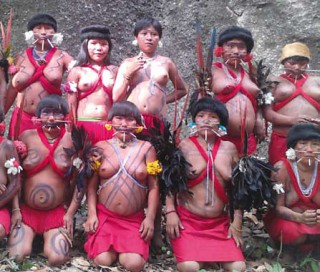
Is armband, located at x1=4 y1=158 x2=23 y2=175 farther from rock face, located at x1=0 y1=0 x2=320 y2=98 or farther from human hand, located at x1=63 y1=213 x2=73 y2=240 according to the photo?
rock face, located at x1=0 y1=0 x2=320 y2=98

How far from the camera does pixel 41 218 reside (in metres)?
4.88

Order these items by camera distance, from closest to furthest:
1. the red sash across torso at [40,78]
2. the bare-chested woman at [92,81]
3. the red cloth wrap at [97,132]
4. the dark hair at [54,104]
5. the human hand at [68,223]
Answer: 1. the human hand at [68,223]
2. the dark hair at [54,104]
3. the red cloth wrap at [97,132]
4. the bare-chested woman at [92,81]
5. the red sash across torso at [40,78]

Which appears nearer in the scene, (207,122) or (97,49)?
(207,122)

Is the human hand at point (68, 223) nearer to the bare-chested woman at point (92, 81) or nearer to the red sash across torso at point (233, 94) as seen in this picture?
the bare-chested woman at point (92, 81)

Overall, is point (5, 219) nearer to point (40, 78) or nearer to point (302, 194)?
point (40, 78)

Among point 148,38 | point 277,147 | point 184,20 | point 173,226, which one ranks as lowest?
point 173,226

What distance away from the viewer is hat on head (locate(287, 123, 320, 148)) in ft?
16.4

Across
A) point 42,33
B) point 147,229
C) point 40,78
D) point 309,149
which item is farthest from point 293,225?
point 42,33

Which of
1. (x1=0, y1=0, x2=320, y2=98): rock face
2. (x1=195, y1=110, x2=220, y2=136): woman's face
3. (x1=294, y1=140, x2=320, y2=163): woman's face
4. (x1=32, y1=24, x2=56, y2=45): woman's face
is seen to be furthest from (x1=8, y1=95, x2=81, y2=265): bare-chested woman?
(x1=0, y1=0, x2=320, y2=98): rock face

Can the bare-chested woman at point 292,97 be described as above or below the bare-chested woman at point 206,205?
above

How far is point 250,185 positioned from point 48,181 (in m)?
1.68

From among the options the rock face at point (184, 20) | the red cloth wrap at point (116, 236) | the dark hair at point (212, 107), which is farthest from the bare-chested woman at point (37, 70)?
the rock face at point (184, 20)

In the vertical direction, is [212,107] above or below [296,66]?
below

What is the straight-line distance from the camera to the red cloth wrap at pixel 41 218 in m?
4.83
